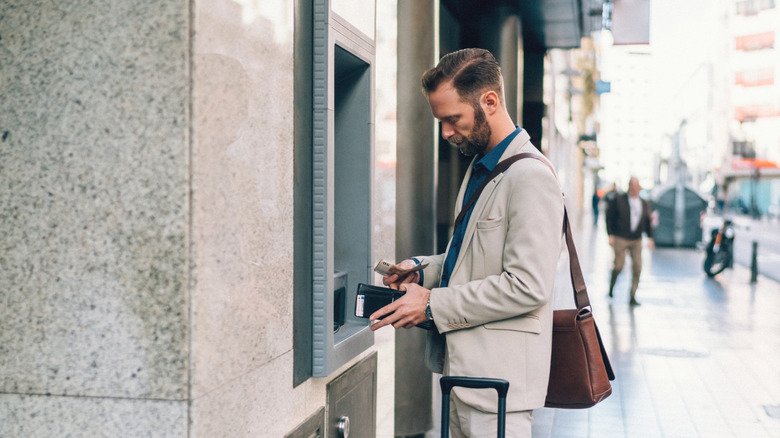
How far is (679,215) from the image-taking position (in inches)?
928

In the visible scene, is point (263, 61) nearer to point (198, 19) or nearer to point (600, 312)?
point (198, 19)

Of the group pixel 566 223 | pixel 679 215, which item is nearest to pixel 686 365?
pixel 566 223

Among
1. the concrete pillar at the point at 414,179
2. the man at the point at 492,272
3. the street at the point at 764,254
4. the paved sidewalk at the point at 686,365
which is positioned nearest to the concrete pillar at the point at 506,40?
the concrete pillar at the point at 414,179

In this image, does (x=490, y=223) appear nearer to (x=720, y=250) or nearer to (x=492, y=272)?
(x=492, y=272)

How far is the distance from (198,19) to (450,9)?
18.5 ft

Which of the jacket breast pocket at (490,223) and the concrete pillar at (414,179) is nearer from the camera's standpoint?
the jacket breast pocket at (490,223)

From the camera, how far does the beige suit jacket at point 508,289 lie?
217 centimetres

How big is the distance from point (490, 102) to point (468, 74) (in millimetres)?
113

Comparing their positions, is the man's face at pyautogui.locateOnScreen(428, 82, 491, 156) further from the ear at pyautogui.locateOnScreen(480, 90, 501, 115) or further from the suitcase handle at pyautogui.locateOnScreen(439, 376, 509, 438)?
the suitcase handle at pyautogui.locateOnScreen(439, 376, 509, 438)

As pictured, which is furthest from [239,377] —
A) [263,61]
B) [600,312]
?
[600,312]

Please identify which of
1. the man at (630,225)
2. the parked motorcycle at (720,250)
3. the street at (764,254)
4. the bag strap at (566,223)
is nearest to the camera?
the bag strap at (566,223)

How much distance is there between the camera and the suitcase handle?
81.5 inches

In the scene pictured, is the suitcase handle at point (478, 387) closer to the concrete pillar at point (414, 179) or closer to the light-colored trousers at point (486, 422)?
the light-colored trousers at point (486, 422)

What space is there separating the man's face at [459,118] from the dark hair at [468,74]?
20 mm
